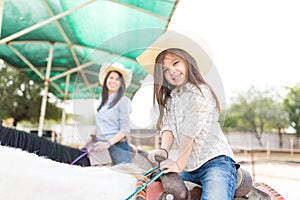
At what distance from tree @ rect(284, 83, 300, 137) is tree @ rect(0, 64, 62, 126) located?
13.8 metres

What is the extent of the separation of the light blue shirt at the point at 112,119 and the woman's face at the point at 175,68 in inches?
16.3

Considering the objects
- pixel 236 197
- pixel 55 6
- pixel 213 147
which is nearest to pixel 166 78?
pixel 213 147

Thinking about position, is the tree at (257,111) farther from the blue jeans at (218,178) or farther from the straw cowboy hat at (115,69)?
the blue jeans at (218,178)

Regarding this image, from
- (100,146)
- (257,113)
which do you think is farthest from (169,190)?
(257,113)

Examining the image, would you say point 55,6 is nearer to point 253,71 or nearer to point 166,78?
point 166,78

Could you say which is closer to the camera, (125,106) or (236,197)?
(236,197)

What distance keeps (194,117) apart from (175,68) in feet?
0.59

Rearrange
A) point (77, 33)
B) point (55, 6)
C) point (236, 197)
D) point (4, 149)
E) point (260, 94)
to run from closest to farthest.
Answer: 1. point (4, 149)
2. point (236, 197)
3. point (55, 6)
4. point (77, 33)
5. point (260, 94)

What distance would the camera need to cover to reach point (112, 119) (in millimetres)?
1585

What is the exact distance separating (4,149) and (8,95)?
1177 cm

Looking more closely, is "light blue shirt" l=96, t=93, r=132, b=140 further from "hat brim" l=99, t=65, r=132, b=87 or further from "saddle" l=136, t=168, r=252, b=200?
"saddle" l=136, t=168, r=252, b=200

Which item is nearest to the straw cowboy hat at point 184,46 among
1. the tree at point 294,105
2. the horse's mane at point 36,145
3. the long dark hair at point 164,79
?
the long dark hair at point 164,79

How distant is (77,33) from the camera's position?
176 inches

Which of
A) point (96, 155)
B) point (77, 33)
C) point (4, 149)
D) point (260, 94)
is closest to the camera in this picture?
point (4, 149)
